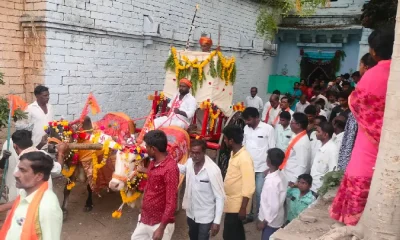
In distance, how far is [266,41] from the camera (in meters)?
15.2

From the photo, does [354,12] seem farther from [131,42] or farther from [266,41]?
[131,42]

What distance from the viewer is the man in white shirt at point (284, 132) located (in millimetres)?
6484

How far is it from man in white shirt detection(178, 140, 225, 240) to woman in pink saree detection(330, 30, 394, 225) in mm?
1507

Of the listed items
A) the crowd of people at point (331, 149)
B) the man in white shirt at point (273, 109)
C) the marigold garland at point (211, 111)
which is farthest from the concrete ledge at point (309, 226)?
the man in white shirt at point (273, 109)

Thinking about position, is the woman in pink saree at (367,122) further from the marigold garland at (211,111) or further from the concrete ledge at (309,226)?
the marigold garland at (211,111)

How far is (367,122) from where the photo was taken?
2721mm

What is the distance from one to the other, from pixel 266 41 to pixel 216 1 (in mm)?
3721

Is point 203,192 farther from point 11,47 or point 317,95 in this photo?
point 317,95

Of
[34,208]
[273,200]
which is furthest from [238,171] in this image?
[34,208]

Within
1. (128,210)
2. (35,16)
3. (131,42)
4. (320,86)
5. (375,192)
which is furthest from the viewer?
(320,86)

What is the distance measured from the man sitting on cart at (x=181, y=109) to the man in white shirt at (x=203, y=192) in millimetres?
2382

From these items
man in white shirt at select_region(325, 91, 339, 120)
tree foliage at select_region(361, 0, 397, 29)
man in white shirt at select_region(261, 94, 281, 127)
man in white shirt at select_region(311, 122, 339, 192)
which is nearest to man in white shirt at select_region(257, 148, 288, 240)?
man in white shirt at select_region(311, 122, 339, 192)

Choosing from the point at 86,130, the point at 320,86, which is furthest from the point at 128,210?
the point at 320,86

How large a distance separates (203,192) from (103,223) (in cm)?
241
